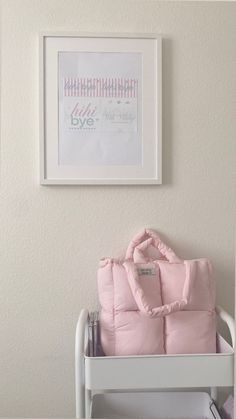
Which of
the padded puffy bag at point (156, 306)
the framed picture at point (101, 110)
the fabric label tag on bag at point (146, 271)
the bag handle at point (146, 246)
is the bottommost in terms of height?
the padded puffy bag at point (156, 306)

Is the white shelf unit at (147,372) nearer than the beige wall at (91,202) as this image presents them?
Yes

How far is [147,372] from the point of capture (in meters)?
1.31

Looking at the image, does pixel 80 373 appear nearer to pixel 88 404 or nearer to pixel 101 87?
pixel 88 404

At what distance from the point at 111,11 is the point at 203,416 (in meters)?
1.48

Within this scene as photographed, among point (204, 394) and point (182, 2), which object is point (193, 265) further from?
point (182, 2)

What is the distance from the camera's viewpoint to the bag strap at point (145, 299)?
4.37 feet

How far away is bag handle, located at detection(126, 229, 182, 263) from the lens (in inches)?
59.8

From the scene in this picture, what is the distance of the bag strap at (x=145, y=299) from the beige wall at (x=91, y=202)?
7.0 inches

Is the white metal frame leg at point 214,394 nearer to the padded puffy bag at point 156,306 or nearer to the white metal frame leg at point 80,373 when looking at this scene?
the padded puffy bag at point 156,306

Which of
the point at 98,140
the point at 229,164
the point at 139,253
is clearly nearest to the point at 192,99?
the point at 229,164

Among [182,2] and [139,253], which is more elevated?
[182,2]

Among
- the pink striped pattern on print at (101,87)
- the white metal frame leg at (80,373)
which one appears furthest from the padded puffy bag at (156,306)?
the pink striped pattern on print at (101,87)

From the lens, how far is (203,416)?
5.01 feet

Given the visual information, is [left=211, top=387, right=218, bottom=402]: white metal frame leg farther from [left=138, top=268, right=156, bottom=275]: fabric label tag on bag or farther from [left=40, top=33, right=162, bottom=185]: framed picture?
[left=40, top=33, right=162, bottom=185]: framed picture
